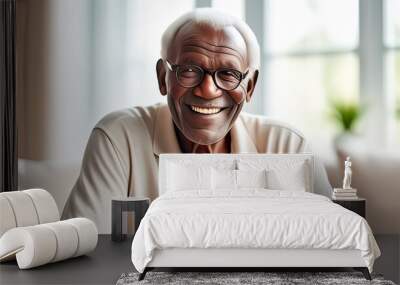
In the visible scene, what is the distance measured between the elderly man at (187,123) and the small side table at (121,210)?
0.99 feet

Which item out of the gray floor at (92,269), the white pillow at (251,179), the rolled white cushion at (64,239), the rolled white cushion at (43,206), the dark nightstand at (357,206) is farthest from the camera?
the dark nightstand at (357,206)

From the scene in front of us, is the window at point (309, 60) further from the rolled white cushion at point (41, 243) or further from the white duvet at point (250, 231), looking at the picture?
the rolled white cushion at point (41, 243)

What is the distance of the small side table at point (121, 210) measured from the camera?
6230mm

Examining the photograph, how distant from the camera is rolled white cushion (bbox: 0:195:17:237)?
203 inches

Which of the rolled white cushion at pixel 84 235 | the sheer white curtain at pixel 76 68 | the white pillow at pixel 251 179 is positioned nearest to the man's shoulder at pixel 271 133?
the white pillow at pixel 251 179

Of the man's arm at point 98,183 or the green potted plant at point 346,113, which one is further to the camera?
the green potted plant at point 346,113

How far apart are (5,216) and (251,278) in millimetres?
2039

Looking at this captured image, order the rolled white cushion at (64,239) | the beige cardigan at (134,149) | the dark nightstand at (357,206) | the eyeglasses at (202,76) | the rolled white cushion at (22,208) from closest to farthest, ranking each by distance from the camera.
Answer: the rolled white cushion at (64,239) < the rolled white cushion at (22,208) < the dark nightstand at (357,206) < the eyeglasses at (202,76) < the beige cardigan at (134,149)

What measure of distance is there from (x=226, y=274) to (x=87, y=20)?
10.7ft

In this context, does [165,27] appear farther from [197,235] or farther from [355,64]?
[197,235]

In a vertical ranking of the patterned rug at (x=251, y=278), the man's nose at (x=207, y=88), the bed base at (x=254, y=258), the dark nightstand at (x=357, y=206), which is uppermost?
the man's nose at (x=207, y=88)

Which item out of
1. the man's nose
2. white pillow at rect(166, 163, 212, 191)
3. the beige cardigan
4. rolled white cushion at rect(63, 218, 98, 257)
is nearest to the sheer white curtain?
the beige cardigan

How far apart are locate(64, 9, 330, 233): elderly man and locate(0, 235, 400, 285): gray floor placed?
84 centimetres

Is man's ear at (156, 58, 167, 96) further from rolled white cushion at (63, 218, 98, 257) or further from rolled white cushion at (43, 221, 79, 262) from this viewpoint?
rolled white cushion at (43, 221, 79, 262)
